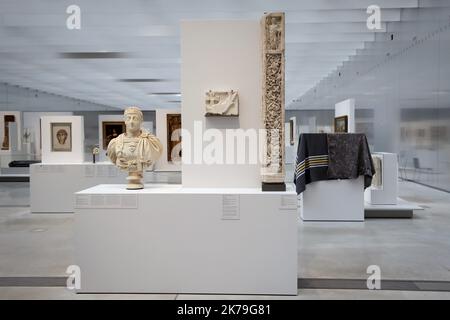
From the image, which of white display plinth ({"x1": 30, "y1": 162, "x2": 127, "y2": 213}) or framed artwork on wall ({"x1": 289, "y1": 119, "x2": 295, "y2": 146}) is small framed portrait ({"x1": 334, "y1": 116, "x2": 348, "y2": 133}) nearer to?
white display plinth ({"x1": 30, "y1": 162, "x2": 127, "y2": 213})

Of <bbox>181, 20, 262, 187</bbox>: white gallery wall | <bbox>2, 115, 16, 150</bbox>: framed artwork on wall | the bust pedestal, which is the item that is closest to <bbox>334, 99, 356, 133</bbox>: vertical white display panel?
<bbox>181, 20, 262, 187</bbox>: white gallery wall

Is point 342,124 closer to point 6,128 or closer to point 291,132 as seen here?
point 291,132

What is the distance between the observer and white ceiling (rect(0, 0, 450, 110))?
9.48 m

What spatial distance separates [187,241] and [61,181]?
5795mm

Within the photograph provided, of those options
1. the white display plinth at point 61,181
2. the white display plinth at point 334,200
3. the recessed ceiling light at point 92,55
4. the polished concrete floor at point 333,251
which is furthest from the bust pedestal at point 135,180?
the recessed ceiling light at point 92,55

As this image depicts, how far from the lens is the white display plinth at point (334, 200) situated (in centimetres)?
785

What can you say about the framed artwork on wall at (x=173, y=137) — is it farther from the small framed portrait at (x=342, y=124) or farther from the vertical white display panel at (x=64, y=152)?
the small framed portrait at (x=342, y=124)

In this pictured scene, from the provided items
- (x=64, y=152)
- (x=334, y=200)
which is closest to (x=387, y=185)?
(x=334, y=200)

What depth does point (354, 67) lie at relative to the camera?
18.4m

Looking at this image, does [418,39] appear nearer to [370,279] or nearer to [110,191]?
[370,279]

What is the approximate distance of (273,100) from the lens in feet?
15.3

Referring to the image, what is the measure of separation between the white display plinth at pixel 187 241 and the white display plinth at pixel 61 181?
15.9ft

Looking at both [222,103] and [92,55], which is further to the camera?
[92,55]
